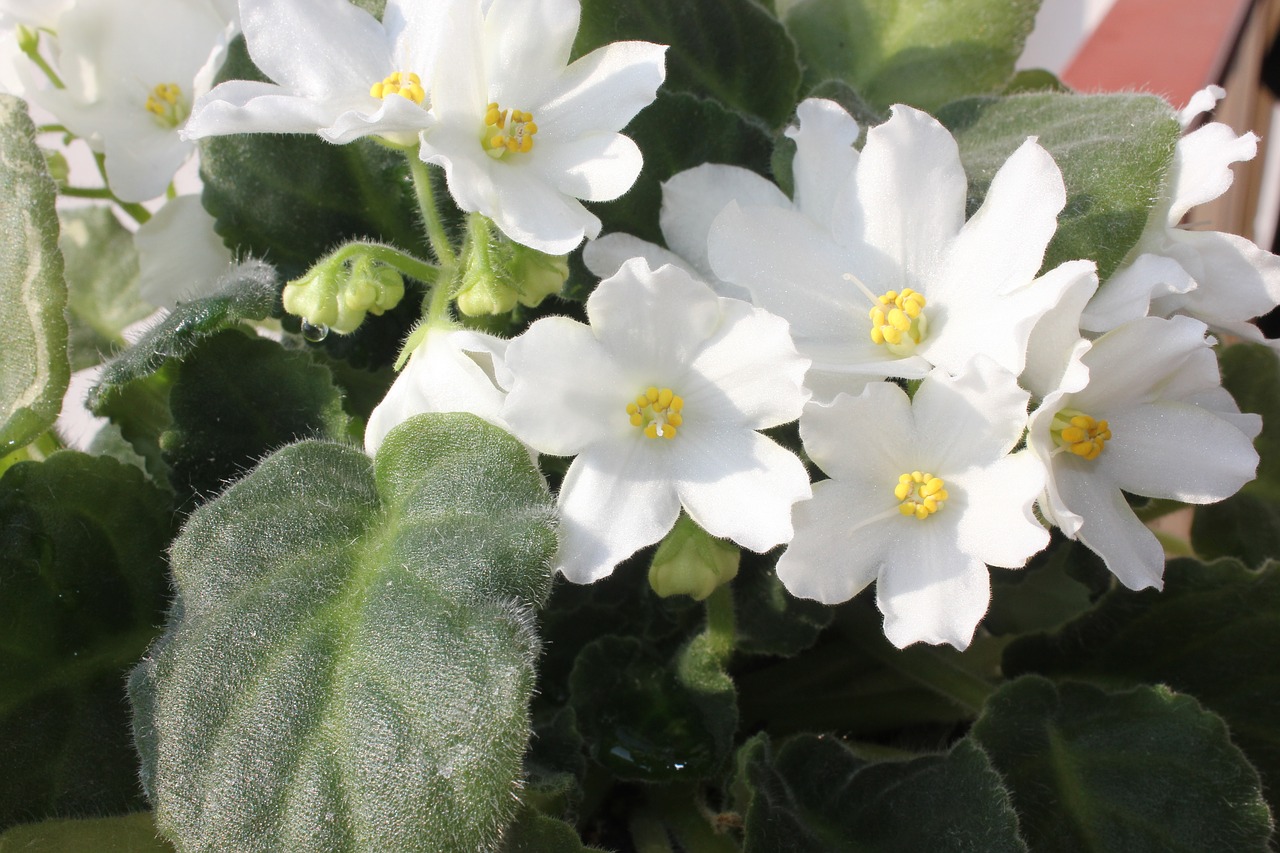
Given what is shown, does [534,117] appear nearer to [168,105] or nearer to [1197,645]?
[168,105]

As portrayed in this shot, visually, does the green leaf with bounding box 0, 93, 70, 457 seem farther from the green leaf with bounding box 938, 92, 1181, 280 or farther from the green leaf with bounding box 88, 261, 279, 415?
the green leaf with bounding box 938, 92, 1181, 280

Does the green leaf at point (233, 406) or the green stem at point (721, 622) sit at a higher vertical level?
the green leaf at point (233, 406)

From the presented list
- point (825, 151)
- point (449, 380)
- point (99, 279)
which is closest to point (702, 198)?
point (825, 151)

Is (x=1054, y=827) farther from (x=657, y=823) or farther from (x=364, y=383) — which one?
(x=364, y=383)

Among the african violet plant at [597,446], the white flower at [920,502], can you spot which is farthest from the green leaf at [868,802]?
the white flower at [920,502]

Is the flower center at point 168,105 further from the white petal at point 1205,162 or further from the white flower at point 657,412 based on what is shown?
the white petal at point 1205,162
